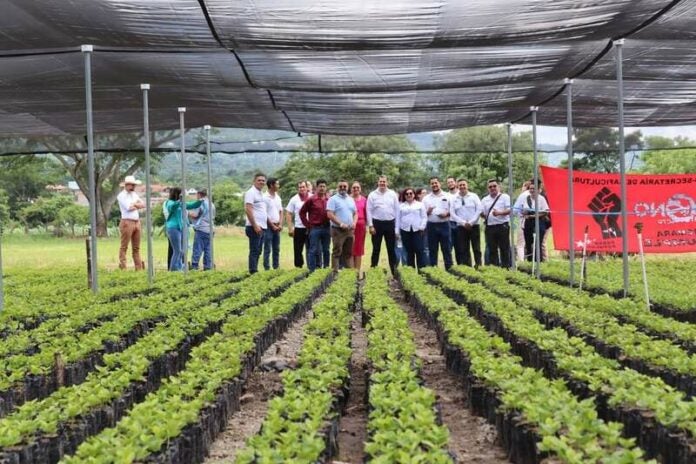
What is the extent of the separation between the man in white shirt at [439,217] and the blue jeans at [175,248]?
4008 millimetres

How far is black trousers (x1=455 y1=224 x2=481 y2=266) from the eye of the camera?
13.5 metres

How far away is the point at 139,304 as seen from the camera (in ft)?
26.5

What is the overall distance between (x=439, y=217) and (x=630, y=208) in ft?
10.5

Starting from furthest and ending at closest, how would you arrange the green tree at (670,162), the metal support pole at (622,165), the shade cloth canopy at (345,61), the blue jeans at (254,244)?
the green tree at (670,162), the blue jeans at (254,244), the metal support pole at (622,165), the shade cloth canopy at (345,61)

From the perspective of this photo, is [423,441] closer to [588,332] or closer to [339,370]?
[339,370]

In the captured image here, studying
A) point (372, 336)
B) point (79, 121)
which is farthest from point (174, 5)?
point (79, 121)

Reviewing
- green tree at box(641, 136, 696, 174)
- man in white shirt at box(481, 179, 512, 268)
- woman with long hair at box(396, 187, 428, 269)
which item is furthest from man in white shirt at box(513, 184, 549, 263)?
green tree at box(641, 136, 696, 174)

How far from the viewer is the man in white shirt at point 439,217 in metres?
13.1

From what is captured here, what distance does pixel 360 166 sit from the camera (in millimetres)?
38812

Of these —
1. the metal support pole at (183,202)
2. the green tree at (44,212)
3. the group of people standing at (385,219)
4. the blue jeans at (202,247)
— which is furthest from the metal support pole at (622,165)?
the green tree at (44,212)

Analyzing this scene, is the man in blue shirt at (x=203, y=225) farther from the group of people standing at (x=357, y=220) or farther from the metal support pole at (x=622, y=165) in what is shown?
the metal support pole at (x=622, y=165)

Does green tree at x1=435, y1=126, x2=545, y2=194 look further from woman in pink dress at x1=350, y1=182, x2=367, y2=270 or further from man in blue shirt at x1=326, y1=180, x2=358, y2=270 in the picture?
man in blue shirt at x1=326, y1=180, x2=358, y2=270

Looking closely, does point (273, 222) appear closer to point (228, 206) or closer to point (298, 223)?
point (298, 223)

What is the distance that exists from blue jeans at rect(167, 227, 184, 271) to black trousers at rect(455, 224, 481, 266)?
14.8ft
